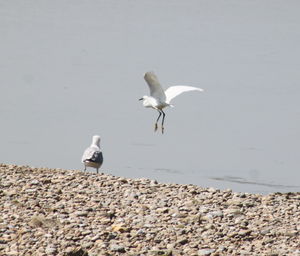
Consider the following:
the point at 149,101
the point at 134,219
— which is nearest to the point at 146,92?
the point at 149,101

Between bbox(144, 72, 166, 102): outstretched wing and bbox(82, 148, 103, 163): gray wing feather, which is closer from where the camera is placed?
bbox(82, 148, 103, 163): gray wing feather

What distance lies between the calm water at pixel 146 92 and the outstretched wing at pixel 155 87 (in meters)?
0.82

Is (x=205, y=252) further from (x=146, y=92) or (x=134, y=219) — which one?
(x=146, y=92)

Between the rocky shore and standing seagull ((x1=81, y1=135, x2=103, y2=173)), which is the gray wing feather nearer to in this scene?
standing seagull ((x1=81, y1=135, x2=103, y2=173))

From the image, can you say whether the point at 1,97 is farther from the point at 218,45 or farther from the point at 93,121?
Result: the point at 218,45

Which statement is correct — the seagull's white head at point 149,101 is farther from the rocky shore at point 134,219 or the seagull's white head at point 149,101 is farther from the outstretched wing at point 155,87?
the rocky shore at point 134,219

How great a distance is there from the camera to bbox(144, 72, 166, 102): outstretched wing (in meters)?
12.8

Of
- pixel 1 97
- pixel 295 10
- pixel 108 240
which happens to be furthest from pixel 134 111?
pixel 295 10

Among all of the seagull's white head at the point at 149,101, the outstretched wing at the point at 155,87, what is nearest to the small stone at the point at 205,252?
the outstretched wing at the point at 155,87

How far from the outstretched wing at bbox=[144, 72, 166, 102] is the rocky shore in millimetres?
2887

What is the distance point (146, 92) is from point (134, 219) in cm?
923

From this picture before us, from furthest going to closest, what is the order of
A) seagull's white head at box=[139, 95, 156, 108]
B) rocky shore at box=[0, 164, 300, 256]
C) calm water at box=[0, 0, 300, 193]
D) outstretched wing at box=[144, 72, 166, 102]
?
seagull's white head at box=[139, 95, 156, 108], calm water at box=[0, 0, 300, 193], outstretched wing at box=[144, 72, 166, 102], rocky shore at box=[0, 164, 300, 256]

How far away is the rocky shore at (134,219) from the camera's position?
26.3 ft

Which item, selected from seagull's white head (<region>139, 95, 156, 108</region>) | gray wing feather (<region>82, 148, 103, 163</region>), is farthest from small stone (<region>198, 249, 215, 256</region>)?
seagull's white head (<region>139, 95, 156, 108</region>)
